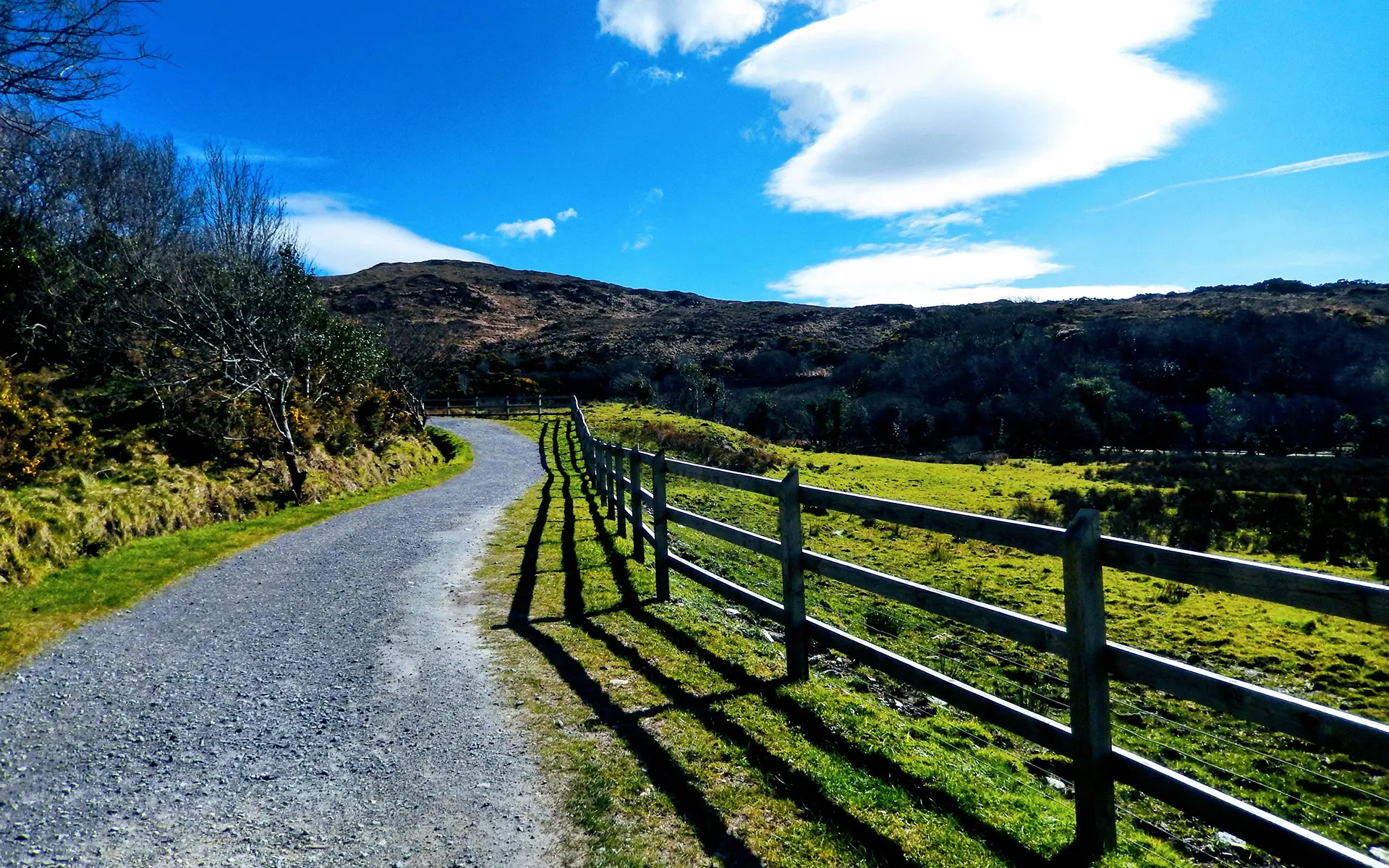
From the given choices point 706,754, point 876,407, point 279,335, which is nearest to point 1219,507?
point 706,754

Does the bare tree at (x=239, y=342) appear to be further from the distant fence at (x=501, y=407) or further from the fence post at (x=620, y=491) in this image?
the distant fence at (x=501, y=407)

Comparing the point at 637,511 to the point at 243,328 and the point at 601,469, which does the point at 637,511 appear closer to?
the point at 601,469

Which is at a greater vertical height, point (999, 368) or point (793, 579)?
point (999, 368)

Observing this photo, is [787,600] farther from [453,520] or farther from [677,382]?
[677,382]

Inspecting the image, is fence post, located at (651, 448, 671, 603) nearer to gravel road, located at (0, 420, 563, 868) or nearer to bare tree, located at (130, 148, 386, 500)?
gravel road, located at (0, 420, 563, 868)

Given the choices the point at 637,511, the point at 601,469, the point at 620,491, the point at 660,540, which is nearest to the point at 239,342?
the point at 601,469

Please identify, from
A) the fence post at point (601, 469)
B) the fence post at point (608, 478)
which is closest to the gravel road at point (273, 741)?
the fence post at point (608, 478)

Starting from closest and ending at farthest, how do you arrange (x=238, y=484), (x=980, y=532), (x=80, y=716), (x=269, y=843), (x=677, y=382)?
(x=269, y=843) < (x=980, y=532) < (x=80, y=716) < (x=238, y=484) < (x=677, y=382)

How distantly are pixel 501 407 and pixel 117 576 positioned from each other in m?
43.3

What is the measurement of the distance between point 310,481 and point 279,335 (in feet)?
16.7

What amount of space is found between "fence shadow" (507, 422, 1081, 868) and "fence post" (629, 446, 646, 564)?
4.60 ft

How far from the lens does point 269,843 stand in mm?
3688

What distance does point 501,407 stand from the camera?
171 feet

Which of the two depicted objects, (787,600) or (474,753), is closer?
(474,753)
